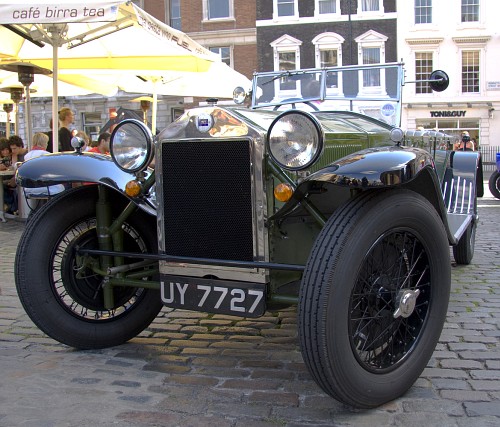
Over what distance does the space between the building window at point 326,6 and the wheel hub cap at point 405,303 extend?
27.4 m

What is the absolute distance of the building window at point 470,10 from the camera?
27.0 meters

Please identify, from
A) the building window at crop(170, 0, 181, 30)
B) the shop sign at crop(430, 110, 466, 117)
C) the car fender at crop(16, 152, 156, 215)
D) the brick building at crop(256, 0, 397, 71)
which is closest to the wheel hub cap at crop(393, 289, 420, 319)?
the car fender at crop(16, 152, 156, 215)

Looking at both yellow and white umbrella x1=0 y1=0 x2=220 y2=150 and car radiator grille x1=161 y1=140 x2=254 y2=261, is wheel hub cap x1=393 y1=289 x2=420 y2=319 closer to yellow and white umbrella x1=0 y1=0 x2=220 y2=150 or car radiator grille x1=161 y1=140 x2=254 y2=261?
car radiator grille x1=161 y1=140 x2=254 y2=261

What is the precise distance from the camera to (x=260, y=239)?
273cm

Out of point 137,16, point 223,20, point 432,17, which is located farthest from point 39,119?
point 137,16

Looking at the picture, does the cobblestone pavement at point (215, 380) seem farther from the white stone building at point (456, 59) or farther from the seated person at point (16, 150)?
the white stone building at point (456, 59)

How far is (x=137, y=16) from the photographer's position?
5715 millimetres

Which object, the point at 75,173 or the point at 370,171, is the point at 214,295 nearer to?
the point at 370,171

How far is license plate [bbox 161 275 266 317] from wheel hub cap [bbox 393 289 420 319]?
2.08ft

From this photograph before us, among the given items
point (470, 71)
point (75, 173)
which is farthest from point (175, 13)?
point (75, 173)

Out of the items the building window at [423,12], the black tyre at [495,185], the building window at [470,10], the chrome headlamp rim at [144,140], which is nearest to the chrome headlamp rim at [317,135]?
the chrome headlamp rim at [144,140]

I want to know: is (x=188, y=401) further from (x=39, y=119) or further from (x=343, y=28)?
(x=39, y=119)

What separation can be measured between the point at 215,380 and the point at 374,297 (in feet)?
3.03

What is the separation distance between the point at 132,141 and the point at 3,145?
7.51 meters
